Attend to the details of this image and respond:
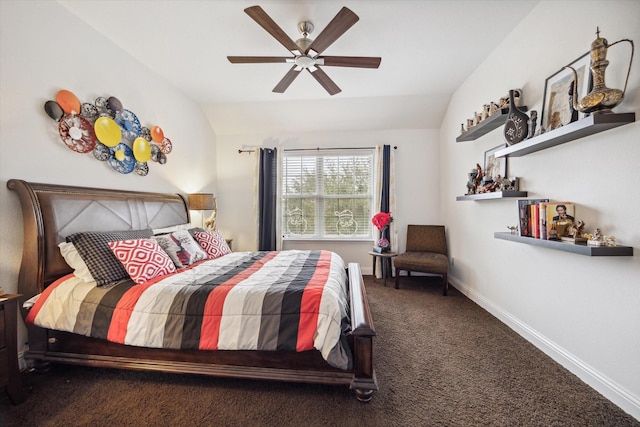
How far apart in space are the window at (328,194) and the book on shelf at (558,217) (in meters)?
2.75

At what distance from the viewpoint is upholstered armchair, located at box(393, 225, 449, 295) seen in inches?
136

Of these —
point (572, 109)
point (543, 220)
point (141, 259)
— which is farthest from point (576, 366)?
point (141, 259)

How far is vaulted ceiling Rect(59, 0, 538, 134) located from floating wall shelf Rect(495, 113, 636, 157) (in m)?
1.19

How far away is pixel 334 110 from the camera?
407cm

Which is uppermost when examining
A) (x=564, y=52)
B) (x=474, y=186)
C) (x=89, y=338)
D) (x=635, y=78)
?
(x=564, y=52)

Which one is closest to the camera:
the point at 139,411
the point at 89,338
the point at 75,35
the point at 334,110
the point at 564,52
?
the point at 139,411

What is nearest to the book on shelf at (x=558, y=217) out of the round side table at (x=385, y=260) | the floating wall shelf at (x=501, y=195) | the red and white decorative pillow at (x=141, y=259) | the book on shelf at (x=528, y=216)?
the book on shelf at (x=528, y=216)

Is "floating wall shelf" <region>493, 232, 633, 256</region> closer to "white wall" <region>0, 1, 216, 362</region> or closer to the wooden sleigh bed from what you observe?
the wooden sleigh bed

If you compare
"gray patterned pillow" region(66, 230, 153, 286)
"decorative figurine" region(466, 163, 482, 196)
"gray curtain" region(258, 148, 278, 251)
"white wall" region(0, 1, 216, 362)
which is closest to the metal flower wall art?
"white wall" region(0, 1, 216, 362)

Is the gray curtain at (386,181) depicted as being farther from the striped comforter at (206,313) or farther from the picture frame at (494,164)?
the striped comforter at (206,313)

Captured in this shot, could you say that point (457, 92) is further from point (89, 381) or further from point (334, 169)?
point (89, 381)

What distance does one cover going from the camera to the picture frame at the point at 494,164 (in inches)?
103

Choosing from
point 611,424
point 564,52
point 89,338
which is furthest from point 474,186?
point 89,338

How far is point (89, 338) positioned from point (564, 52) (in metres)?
3.92
